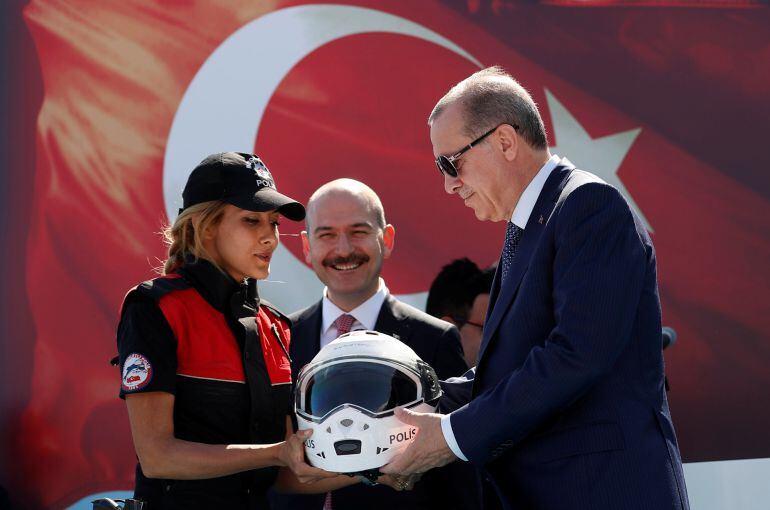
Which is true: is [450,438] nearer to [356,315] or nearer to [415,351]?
[415,351]

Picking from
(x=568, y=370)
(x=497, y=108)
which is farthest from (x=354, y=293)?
(x=568, y=370)

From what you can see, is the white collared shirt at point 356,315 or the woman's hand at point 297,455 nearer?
the woman's hand at point 297,455

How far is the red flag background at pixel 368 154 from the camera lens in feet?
15.5

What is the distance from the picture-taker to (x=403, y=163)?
487cm

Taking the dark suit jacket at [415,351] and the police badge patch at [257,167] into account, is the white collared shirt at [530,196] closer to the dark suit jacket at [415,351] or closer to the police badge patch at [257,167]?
the police badge patch at [257,167]

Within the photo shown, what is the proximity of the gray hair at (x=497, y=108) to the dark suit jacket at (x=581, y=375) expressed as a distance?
0.86ft

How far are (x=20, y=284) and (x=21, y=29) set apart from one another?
126 cm

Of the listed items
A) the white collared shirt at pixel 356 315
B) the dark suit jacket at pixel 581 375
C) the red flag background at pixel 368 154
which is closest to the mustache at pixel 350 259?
the white collared shirt at pixel 356 315

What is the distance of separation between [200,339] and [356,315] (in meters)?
1.26

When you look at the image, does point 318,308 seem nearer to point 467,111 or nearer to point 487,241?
point 487,241

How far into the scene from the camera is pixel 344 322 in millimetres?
4039

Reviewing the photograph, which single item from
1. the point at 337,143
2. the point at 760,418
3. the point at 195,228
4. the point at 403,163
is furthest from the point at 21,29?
the point at 760,418

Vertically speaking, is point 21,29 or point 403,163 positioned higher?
point 21,29

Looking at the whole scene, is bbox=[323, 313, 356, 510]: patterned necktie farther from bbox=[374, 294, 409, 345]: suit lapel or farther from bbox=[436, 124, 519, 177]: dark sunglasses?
bbox=[436, 124, 519, 177]: dark sunglasses
